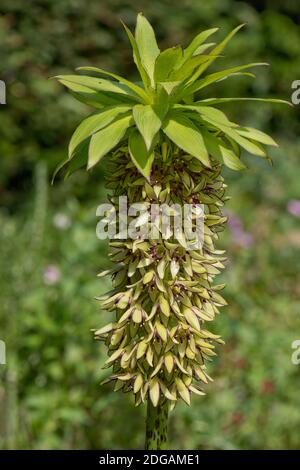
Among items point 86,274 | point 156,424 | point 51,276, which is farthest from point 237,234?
point 156,424

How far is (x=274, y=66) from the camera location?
670 cm

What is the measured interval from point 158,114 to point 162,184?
149 mm

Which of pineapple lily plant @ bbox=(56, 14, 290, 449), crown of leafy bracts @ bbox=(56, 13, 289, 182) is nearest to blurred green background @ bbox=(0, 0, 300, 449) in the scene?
pineapple lily plant @ bbox=(56, 14, 290, 449)

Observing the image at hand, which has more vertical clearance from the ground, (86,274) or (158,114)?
(86,274)

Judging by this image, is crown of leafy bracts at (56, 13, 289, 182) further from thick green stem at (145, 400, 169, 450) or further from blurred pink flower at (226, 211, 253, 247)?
blurred pink flower at (226, 211, 253, 247)

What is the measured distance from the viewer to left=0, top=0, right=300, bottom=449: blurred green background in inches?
115

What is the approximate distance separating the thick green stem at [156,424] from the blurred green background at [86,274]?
3.65 feet

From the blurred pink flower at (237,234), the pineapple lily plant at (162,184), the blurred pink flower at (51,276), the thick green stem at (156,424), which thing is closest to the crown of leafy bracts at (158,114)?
the pineapple lily plant at (162,184)

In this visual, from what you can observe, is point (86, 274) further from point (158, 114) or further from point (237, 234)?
point (158, 114)

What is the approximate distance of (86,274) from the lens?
3.40 m

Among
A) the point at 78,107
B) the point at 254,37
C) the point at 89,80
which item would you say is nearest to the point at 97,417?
the point at 89,80

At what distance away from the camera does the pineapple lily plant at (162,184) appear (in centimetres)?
130

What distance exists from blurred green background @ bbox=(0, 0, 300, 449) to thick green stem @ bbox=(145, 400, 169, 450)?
1.11 m

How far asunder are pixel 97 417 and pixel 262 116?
3599 mm
